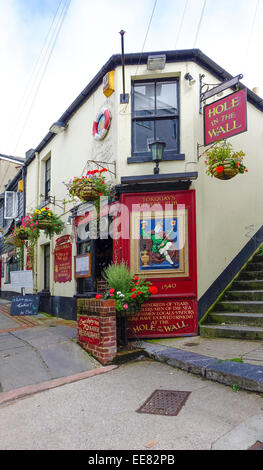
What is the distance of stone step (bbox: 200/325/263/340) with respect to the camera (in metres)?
5.63

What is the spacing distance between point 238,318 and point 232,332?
1.34ft

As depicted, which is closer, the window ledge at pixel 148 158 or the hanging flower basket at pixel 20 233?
the window ledge at pixel 148 158

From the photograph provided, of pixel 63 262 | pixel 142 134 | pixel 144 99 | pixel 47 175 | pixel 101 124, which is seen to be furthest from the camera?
pixel 47 175

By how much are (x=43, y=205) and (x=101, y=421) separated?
8.74 metres

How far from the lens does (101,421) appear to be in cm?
334

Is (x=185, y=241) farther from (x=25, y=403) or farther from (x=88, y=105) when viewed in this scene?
(x=88, y=105)

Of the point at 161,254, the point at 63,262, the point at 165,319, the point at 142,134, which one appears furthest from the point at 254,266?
the point at 63,262

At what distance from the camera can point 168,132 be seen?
7203mm

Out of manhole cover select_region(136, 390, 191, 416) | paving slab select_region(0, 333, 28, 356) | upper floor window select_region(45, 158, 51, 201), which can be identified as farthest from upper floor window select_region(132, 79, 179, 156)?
upper floor window select_region(45, 158, 51, 201)

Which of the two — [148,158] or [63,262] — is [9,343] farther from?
[148,158]

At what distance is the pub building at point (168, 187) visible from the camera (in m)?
6.52

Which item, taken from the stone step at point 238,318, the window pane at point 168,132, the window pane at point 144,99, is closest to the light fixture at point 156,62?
the window pane at point 144,99

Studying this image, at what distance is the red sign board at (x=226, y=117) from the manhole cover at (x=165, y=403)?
452 cm

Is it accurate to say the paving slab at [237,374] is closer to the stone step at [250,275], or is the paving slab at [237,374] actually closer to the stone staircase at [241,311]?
the stone staircase at [241,311]
